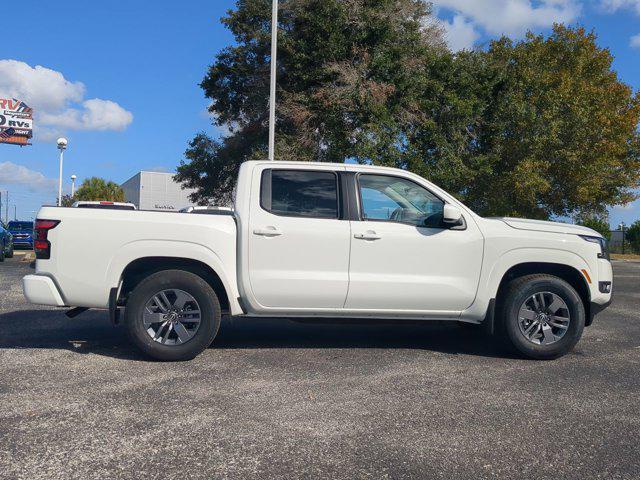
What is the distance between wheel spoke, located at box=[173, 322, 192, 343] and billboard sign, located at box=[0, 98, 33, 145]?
196ft

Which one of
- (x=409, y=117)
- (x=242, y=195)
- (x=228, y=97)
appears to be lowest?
(x=242, y=195)

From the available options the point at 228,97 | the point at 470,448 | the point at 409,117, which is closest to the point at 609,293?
the point at 470,448

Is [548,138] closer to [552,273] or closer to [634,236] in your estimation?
[552,273]

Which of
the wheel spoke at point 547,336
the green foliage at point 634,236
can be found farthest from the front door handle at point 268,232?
the green foliage at point 634,236

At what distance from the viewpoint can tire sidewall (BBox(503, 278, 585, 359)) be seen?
6.03m

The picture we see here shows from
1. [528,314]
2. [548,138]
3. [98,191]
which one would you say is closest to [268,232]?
[528,314]

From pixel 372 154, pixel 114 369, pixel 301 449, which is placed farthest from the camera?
pixel 372 154

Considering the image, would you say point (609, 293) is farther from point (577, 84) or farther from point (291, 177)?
point (577, 84)

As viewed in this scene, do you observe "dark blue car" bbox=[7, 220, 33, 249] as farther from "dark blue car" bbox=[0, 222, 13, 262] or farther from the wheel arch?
the wheel arch

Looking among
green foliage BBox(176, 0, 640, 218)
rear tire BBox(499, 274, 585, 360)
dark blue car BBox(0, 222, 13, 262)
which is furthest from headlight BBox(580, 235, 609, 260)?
dark blue car BBox(0, 222, 13, 262)

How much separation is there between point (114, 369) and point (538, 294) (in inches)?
163

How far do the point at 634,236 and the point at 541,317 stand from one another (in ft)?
124

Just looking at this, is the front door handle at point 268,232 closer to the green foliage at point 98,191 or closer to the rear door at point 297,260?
the rear door at point 297,260

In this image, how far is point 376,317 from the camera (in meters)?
5.98
